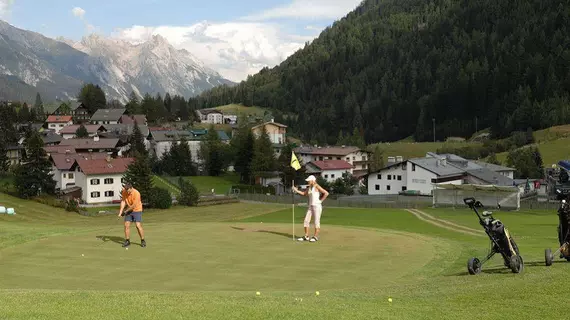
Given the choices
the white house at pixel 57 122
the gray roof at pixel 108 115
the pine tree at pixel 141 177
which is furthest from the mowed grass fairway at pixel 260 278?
the white house at pixel 57 122

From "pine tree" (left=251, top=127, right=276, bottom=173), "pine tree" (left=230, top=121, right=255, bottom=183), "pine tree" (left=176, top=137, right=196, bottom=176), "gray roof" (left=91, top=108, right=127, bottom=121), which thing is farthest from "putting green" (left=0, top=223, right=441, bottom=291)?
"gray roof" (left=91, top=108, right=127, bottom=121)

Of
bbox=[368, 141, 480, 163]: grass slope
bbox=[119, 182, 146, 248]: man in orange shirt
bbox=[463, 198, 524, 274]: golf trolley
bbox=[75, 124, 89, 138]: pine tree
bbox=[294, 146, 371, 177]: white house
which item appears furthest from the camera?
bbox=[368, 141, 480, 163]: grass slope

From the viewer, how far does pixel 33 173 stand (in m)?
84.2

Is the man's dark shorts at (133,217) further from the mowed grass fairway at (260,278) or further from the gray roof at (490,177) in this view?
the gray roof at (490,177)

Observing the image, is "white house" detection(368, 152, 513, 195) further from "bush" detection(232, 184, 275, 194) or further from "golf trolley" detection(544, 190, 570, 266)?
"golf trolley" detection(544, 190, 570, 266)

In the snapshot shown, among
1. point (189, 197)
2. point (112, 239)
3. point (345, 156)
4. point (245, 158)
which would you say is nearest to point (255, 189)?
point (245, 158)

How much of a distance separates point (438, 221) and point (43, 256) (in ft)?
127

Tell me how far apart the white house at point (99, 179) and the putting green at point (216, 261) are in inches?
2751

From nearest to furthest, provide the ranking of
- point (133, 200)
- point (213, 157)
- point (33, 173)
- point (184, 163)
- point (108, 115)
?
point (133, 200), point (33, 173), point (184, 163), point (213, 157), point (108, 115)

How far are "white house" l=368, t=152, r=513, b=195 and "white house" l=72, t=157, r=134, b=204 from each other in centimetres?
4252

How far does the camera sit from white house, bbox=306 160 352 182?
122 m

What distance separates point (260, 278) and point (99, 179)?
81.0 meters

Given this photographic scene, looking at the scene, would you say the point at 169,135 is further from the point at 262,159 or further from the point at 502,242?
the point at 502,242

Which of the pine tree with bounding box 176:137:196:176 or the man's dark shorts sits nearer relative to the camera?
the man's dark shorts
